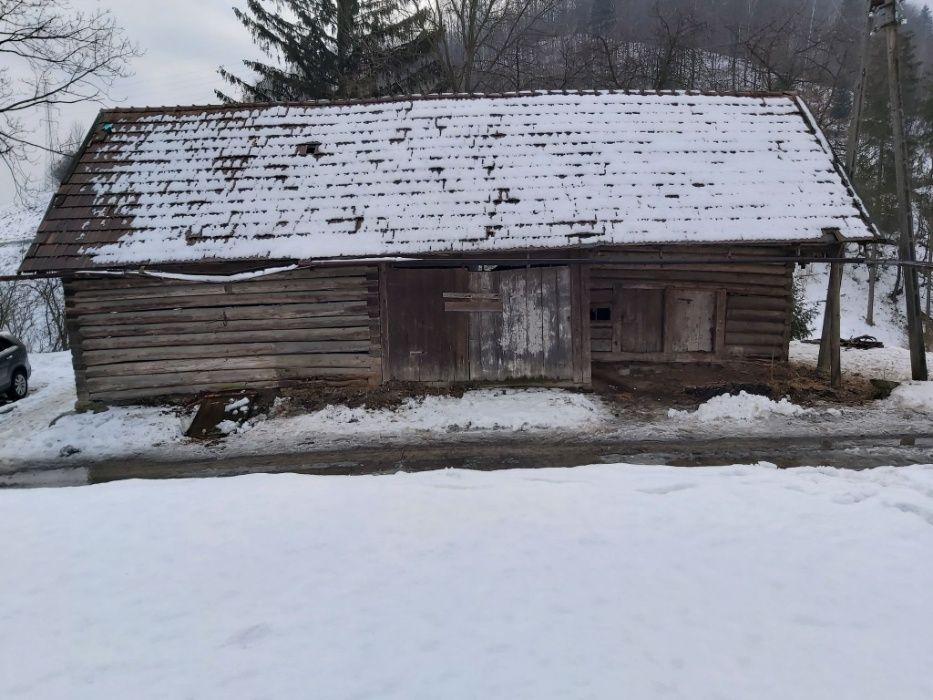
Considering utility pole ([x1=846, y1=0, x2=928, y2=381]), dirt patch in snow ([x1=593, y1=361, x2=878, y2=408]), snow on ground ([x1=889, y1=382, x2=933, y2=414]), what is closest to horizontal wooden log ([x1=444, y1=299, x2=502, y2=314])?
dirt patch in snow ([x1=593, y1=361, x2=878, y2=408])

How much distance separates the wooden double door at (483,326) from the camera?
9031 mm

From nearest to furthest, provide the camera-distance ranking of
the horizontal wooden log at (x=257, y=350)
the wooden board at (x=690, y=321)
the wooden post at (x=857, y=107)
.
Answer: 1. the horizontal wooden log at (x=257, y=350)
2. the wooden board at (x=690, y=321)
3. the wooden post at (x=857, y=107)

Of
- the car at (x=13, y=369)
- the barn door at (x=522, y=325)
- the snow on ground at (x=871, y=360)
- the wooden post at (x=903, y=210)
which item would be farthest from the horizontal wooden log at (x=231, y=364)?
the wooden post at (x=903, y=210)

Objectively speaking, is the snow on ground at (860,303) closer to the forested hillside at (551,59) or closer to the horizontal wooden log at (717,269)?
the forested hillside at (551,59)

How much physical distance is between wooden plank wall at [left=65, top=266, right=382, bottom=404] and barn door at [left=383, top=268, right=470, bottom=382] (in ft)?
0.99

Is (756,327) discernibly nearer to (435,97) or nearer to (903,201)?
(903,201)

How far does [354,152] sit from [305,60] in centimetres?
1176

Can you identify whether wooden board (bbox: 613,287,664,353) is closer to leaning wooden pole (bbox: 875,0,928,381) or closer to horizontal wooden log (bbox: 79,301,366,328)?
leaning wooden pole (bbox: 875,0,928,381)

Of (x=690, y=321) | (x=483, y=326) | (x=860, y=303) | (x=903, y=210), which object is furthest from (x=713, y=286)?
(x=860, y=303)

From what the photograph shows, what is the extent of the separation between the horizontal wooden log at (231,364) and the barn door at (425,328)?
0.67 meters

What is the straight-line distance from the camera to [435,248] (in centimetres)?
838

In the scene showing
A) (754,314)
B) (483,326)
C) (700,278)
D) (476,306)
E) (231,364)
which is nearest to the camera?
(476,306)

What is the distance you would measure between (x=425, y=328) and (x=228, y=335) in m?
3.45

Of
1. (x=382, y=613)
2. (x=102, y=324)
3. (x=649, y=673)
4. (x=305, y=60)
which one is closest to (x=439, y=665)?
(x=382, y=613)
